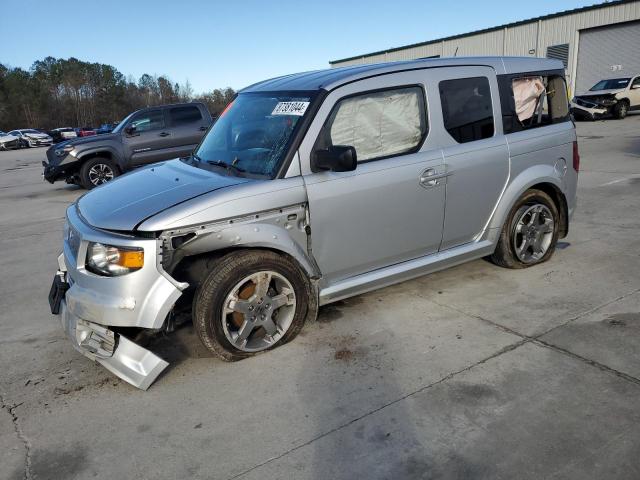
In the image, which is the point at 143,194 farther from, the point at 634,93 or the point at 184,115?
the point at 634,93

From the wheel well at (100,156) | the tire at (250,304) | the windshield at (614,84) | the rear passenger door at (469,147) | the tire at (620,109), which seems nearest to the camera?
the tire at (250,304)

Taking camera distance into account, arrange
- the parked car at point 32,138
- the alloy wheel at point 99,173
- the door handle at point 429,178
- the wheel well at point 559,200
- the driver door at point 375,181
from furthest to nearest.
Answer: the parked car at point 32,138 → the alloy wheel at point 99,173 → the wheel well at point 559,200 → the door handle at point 429,178 → the driver door at point 375,181

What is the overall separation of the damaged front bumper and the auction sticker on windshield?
1.40 meters

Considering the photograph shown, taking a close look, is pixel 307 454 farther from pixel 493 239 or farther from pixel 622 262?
pixel 622 262

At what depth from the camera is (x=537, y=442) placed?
2.53 m

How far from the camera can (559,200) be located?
4.91 meters

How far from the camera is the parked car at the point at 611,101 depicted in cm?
2216

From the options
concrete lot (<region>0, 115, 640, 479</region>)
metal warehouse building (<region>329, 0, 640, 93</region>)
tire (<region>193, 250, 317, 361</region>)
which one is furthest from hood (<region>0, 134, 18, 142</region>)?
tire (<region>193, 250, 317, 361</region>)

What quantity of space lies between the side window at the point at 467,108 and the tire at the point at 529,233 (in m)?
0.83

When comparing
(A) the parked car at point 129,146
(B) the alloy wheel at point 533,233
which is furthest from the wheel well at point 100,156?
(B) the alloy wheel at point 533,233

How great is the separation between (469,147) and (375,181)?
100 cm

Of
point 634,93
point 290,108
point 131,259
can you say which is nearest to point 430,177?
point 290,108

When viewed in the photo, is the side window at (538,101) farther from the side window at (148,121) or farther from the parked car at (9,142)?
the parked car at (9,142)

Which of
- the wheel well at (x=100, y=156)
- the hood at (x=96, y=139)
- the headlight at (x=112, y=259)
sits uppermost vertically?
the hood at (x=96, y=139)
